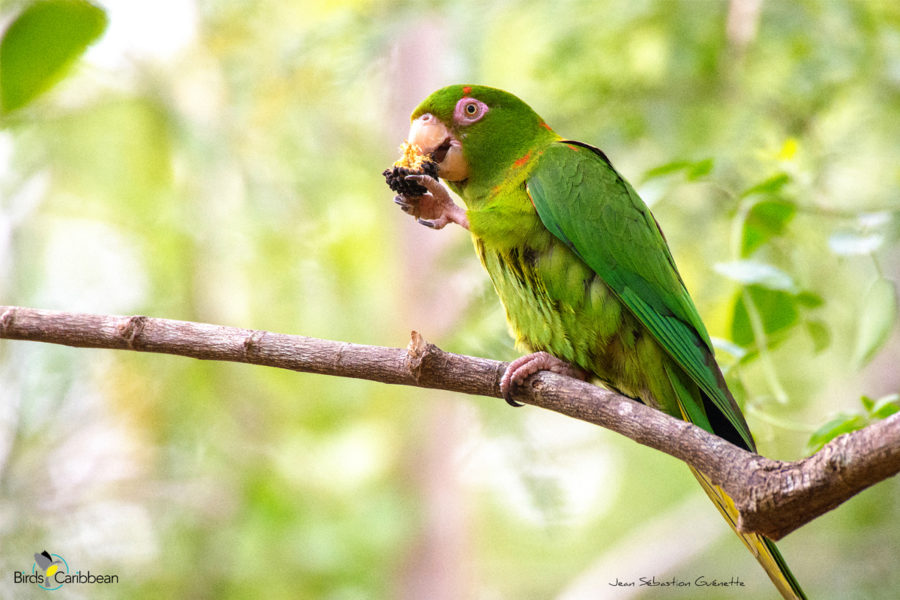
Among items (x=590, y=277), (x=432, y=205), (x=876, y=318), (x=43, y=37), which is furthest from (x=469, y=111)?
(x=43, y=37)

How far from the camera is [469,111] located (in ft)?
6.62

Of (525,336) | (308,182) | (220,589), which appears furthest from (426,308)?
(525,336)

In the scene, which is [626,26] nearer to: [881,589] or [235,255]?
[235,255]

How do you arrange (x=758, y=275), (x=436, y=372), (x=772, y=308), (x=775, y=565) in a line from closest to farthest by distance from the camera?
1. (x=436, y=372)
2. (x=775, y=565)
3. (x=758, y=275)
4. (x=772, y=308)

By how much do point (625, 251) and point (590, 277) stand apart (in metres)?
0.10

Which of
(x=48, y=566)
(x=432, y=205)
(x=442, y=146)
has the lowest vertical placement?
(x=48, y=566)

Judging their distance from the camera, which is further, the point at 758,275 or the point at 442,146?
the point at 442,146

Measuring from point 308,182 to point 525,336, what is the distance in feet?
6.09

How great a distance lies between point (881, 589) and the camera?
291 centimetres

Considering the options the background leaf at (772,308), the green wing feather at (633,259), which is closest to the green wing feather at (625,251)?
the green wing feather at (633,259)

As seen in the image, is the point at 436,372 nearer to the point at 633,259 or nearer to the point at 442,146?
the point at 633,259

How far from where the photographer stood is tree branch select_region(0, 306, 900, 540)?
40.3 inches

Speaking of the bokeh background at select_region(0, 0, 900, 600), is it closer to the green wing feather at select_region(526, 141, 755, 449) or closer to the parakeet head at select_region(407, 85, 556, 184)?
the green wing feather at select_region(526, 141, 755, 449)

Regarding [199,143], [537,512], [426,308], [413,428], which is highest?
[199,143]
